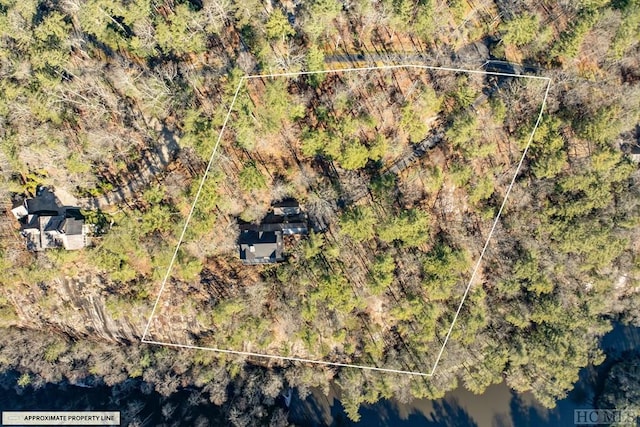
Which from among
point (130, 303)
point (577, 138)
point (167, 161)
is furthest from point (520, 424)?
point (167, 161)

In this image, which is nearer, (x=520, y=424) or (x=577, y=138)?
(x=577, y=138)

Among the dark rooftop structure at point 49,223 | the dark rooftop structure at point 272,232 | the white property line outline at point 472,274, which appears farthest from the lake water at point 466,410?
the dark rooftop structure at point 49,223

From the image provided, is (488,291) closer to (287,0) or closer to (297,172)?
(297,172)

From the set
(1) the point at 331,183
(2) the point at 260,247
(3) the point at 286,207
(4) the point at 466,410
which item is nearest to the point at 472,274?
(4) the point at 466,410

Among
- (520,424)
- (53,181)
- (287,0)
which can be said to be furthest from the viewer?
(520,424)

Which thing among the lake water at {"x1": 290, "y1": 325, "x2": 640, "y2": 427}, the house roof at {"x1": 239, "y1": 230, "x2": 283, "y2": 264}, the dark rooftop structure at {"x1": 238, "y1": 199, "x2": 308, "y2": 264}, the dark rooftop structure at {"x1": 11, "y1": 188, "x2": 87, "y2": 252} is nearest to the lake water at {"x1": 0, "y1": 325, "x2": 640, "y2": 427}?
the lake water at {"x1": 290, "y1": 325, "x2": 640, "y2": 427}

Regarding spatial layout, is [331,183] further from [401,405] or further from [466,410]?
[466,410]

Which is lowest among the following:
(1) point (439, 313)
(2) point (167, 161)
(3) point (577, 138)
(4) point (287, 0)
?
(1) point (439, 313)

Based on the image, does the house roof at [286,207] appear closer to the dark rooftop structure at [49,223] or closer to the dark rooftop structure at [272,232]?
the dark rooftop structure at [272,232]
